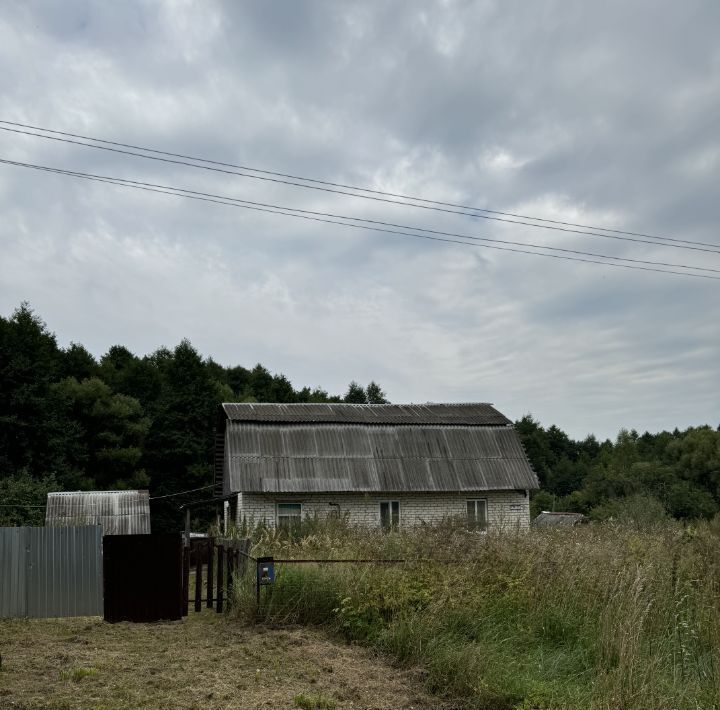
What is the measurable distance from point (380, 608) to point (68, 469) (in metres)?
34.8

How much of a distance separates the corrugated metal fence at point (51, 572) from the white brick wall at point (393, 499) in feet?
35.0

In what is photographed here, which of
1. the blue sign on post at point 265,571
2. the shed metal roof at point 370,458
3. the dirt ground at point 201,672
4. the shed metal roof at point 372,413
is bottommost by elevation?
the dirt ground at point 201,672

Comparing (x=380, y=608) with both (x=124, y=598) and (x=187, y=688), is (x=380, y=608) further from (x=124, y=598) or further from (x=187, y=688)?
(x=124, y=598)

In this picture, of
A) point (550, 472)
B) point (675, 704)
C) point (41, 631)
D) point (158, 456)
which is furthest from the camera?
point (550, 472)

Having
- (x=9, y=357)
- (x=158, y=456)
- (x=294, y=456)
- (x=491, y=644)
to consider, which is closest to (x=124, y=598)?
(x=491, y=644)

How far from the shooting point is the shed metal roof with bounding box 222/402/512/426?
83.5ft

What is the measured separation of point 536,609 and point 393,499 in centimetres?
1611

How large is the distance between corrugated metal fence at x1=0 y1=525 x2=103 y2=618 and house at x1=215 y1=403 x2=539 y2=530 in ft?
34.3

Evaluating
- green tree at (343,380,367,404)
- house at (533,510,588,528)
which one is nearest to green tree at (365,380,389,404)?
green tree at (343,380,367,404)

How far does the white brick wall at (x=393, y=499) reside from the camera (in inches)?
917

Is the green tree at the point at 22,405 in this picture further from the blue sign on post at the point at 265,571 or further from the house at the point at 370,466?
the blue sign on post at the point at 265,571

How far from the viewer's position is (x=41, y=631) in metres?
10.6

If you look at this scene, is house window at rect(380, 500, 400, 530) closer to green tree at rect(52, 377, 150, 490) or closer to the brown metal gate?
the brown metal gate

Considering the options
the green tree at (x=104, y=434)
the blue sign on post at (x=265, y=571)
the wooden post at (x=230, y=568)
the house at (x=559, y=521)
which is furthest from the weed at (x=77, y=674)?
the green tree at (x=104, y=434)
